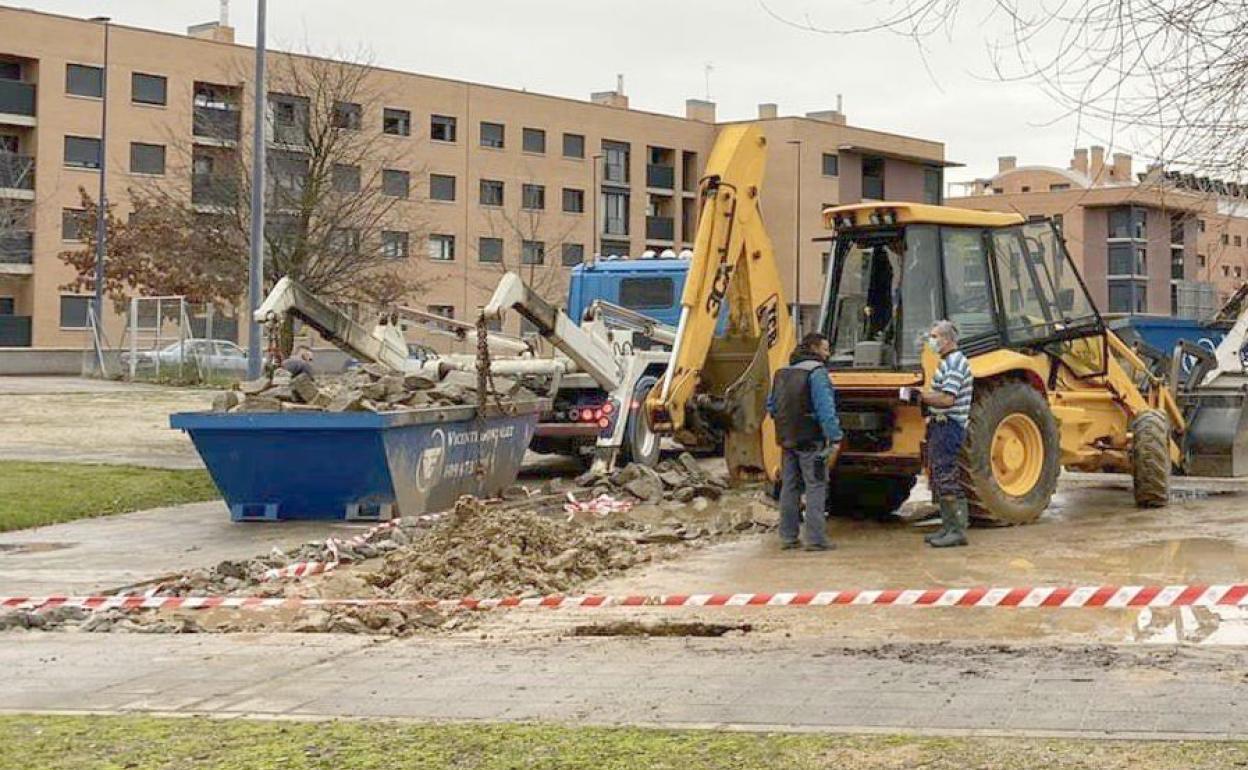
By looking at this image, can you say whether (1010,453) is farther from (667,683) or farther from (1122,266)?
(1122,266)

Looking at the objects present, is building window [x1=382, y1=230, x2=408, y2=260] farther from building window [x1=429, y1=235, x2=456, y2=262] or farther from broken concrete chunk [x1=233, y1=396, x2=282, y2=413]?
broken concrete chunk [x1=233, y1=396, x2=282, y2=413]

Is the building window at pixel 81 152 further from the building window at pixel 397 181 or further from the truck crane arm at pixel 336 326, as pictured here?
the truck crane arm at pixel 336 326

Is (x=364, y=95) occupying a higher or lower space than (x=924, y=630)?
higher

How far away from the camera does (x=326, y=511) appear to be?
53.7ft

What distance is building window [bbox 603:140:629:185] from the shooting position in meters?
79.2

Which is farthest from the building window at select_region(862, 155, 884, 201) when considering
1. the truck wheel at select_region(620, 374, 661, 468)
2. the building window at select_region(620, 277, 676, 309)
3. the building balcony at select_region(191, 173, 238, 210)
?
the truck wheel at select_region(620, 374, 661, 468)

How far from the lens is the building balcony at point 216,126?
48.7m

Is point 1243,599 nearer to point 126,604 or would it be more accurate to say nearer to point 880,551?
point 880,551

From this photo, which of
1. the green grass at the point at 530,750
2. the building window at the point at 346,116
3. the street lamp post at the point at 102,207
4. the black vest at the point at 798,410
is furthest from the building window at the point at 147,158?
the green grass at the point at 530,750

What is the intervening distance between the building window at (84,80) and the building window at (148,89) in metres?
1.16

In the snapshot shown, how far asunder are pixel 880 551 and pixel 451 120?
5989 centimetres

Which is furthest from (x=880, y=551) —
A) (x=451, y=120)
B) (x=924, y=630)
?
(x=451, y=120)

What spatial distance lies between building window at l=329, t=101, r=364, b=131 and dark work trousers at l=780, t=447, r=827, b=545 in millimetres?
27972

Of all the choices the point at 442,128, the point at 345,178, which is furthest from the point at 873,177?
the point at 345,178
